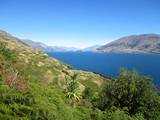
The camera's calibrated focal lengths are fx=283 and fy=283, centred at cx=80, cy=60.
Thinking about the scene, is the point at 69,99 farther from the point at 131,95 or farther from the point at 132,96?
the point at 132,96

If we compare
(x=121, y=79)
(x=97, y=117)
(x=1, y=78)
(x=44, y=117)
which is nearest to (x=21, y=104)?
(x=44, y=117)

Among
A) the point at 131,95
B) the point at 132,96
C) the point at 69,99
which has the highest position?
the point at 131,95

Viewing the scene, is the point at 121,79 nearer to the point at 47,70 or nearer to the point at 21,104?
the point at 21,104

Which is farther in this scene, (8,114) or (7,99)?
(7,99)

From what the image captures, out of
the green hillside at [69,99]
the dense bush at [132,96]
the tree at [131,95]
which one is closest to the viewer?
the green hillside at [69,99]

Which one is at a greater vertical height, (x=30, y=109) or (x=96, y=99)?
(x=30, y=109)

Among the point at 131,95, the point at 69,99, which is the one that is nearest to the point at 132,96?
the point at 131,95

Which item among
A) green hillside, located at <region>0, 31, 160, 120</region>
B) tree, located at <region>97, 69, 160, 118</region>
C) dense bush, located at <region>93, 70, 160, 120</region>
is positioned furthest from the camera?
tree, located at <region>97, 69, 160, 118</region>

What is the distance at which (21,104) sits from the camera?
96.6 feet

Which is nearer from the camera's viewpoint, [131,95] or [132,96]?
[131,95]

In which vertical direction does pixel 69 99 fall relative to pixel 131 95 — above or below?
below

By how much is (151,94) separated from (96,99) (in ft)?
45.5

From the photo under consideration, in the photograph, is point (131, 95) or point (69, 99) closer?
point (131, 95)

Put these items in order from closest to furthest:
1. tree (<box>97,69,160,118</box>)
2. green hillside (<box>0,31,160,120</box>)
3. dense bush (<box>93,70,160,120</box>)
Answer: green hillside (<box>0,31,160,120</box>), dense bush (<box>93,70,160,120</box>), tree (<box>97,69,160,118</box>)
